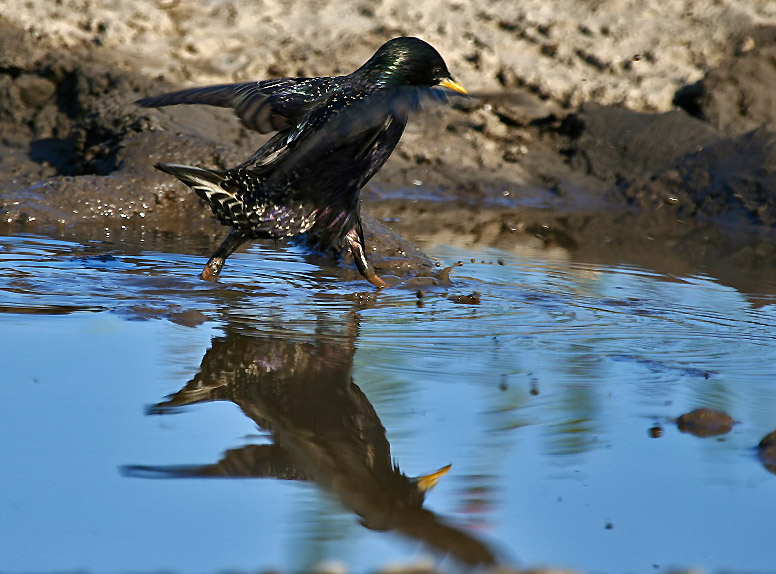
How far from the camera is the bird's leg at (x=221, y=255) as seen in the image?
508 cm

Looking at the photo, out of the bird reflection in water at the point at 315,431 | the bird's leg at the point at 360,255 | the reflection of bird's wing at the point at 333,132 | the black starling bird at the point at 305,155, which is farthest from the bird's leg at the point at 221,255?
the bird reflection in water at the point at 315,431

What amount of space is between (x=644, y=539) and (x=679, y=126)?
7.01 meters

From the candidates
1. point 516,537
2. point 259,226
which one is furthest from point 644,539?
point 259,226

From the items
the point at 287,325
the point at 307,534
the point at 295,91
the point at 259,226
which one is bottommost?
the point at 307,534

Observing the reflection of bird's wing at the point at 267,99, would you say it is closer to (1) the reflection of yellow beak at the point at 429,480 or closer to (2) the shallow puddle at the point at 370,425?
(2) the shallow puddle at the point at 370,425

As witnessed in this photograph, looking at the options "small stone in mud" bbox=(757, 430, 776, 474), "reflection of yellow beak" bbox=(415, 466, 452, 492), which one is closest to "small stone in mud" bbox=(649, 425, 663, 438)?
"small stone in mud" bbox=(757, 430, 776, 474)

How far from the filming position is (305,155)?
463 cm

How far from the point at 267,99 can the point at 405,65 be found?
664 millimetres

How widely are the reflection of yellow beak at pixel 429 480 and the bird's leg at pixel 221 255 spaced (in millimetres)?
2565

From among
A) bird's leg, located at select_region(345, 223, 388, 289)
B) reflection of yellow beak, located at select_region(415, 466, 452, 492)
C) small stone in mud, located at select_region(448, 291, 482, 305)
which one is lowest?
reflection of yellow beak, located at select_region(415, 466, 452, 492)

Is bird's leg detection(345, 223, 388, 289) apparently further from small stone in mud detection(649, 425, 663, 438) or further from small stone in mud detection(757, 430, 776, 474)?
small stone in mud detection(757, 430, 776, 474)

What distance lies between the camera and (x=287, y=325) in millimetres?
4305

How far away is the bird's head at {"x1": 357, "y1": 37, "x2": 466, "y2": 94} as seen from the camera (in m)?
4.89

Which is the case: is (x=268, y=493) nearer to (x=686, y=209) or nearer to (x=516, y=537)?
(x=516, y=537)
